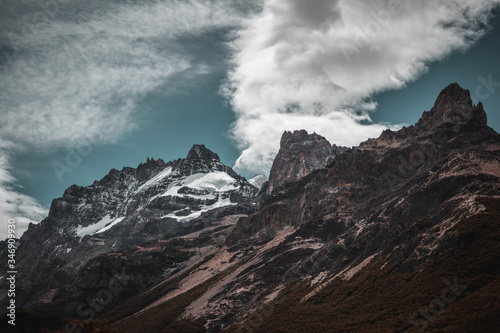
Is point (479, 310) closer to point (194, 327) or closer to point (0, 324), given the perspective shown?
point (194, 327)

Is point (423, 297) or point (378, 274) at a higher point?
point (378, 274)

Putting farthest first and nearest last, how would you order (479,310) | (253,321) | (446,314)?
(253,321)
(446,314)
(479,310)

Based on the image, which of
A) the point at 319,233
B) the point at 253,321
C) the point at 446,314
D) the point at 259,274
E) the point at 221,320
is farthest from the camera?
the point at 319,233

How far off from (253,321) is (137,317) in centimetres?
7772

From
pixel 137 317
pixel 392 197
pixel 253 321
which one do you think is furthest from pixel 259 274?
pixel 392 197

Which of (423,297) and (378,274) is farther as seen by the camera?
(378,274)

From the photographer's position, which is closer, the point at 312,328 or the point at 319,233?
the point at 312,328

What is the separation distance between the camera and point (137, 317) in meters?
168

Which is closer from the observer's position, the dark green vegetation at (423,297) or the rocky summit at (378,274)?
the dark green vegetation at (423,297)

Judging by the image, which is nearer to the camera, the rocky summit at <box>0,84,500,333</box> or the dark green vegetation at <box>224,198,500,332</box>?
the dark green vegetation at <box>224,198,500,332</box>

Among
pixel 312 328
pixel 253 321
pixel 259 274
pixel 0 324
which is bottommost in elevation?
pixel 312 328

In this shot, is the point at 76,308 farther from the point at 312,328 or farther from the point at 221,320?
A: the point at 312,328

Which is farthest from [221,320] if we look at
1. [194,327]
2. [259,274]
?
[259,274]

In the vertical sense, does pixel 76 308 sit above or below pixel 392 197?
above
